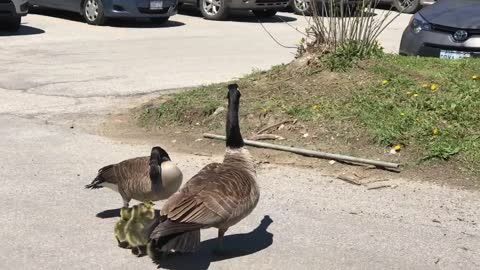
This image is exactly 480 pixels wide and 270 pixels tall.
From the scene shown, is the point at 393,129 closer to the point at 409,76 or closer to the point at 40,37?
the point at 409,76

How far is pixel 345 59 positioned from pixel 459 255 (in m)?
4.38

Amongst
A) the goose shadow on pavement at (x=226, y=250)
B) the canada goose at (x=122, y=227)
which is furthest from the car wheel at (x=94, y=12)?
the canada goose at (x=122, y=227)

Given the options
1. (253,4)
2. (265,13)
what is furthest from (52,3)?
(265,13)

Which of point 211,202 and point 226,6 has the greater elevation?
point 211,202

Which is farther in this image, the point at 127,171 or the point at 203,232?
the point at 203,232

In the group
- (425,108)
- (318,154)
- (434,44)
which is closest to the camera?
(318,154)

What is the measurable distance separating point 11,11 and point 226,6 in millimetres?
6273

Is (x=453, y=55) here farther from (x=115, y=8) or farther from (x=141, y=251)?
(x=115, y=8)

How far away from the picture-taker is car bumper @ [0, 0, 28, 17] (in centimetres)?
1653

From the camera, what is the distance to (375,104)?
841 cm

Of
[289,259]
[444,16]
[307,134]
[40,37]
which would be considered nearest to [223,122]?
[307,134]

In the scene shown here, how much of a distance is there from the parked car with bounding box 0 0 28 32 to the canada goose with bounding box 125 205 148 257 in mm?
12253

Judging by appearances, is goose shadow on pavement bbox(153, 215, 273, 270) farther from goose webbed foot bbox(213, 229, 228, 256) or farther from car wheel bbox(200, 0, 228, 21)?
car wheel bbox(200, 0, 228, 21)

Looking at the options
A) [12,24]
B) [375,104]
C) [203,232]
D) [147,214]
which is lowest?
[12,24]
